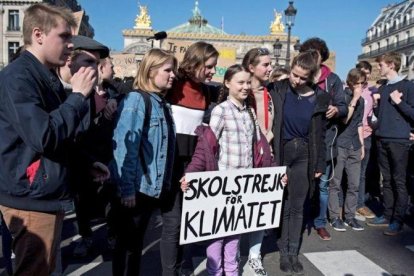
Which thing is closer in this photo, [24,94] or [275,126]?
[24,94]

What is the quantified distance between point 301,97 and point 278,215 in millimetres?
1262

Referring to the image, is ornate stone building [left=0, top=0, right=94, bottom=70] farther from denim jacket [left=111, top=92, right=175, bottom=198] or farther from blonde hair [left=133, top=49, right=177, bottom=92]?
denim jacket [left=111, top=92, right=175, bottom=198]

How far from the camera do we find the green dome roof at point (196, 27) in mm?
80762

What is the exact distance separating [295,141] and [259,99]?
61 centimetres

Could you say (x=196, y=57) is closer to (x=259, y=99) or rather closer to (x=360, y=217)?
(x=259, y=99)

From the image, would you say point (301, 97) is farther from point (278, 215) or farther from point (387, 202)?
point (387, 202)

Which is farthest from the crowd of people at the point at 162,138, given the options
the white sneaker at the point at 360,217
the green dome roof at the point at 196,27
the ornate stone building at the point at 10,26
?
the green dome roof at the point at 196,27

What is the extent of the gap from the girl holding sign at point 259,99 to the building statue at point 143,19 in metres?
70.4

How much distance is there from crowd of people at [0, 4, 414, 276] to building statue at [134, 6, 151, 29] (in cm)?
6966

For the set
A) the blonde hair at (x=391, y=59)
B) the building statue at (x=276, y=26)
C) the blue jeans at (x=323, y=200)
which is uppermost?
the building statue at (x=276, y=26)

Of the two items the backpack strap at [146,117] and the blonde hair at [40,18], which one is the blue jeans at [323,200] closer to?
the backpack strap at [146,117]

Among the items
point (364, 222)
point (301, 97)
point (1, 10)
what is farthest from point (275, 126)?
point (1, 10)

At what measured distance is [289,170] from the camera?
411cm

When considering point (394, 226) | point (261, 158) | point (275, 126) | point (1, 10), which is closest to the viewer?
point (261, 158)
